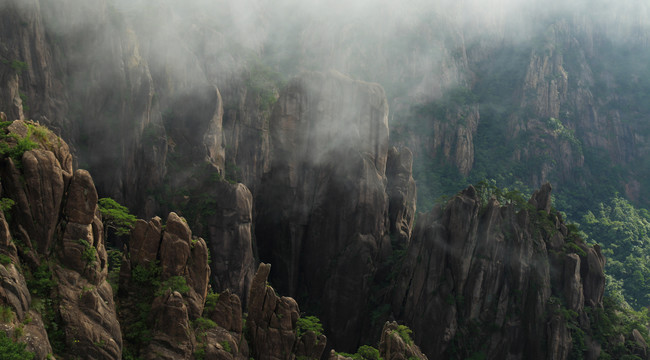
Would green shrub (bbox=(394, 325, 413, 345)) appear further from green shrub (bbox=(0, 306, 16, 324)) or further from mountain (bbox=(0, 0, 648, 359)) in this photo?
green shrub (bbox=(0, 306, 16, 324))

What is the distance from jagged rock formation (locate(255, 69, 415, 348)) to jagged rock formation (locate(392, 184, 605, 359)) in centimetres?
735

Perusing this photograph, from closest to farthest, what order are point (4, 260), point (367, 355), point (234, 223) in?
point (4, 260), point (367, 355), point (234, 223)

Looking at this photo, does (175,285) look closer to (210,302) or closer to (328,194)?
(210,302)

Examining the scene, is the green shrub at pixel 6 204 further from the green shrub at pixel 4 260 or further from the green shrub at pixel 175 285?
the green shrub at pixel 175 285

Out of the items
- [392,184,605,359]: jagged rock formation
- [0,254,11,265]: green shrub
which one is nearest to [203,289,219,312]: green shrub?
[0,254,11,265]: green shrub

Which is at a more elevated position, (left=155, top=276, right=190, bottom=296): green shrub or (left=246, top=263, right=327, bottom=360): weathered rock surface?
(left=155, top=276, right=190, bottom=296): green shrub

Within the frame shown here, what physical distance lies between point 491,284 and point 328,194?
1877 centimetres

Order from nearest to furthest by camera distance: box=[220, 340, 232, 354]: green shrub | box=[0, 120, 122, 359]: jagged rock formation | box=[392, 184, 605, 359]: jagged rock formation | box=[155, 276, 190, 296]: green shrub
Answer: box=[0, 120, 122, 359]: jagged rock formation
box=[155, 276, 190, 296]: green shrub
box=[220, 340, 232, 354]: green shrub
box=[392, 184, 605, 359]: jagged rock formation

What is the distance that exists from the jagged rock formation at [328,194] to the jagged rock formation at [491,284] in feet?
24.1

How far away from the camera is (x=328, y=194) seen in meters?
62.1

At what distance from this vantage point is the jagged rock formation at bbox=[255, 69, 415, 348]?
195ft

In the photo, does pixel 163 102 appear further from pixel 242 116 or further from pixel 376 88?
pixel 376 88

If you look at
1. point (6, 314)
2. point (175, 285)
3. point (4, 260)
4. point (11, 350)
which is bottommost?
point (175, 285)

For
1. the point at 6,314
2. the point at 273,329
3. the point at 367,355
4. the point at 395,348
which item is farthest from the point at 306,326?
the point at 6,314
